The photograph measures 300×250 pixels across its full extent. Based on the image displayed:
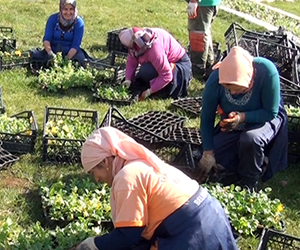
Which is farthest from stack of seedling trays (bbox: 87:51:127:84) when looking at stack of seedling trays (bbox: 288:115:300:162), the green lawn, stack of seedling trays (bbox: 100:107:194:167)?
stack of seedling trays (bbox: 288:115:300:162)

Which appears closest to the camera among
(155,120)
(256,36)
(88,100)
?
(155,120)

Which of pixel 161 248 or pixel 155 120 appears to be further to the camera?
pixel 155 120

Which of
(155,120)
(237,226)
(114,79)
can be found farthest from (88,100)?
(237,226)

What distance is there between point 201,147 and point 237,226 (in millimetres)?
1274

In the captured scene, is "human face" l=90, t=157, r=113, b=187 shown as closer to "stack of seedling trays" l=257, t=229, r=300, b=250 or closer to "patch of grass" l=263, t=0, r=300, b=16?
"stack of seedling trays" l=257, t=229, r=300, b=250

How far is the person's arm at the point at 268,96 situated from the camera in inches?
190

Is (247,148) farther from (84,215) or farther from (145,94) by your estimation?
(145,94)

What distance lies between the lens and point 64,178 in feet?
17.2

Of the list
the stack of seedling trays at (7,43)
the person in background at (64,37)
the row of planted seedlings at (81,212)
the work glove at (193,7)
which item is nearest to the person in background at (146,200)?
the row of planted seedlings at (81,212)

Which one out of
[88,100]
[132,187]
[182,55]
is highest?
[132,187]

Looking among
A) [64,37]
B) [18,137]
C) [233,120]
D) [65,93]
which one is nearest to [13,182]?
[18,137]

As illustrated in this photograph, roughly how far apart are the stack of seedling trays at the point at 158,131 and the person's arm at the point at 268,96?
0.72 m

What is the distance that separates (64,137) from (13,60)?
2.55 meters

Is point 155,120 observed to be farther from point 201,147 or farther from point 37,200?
point 37,200
